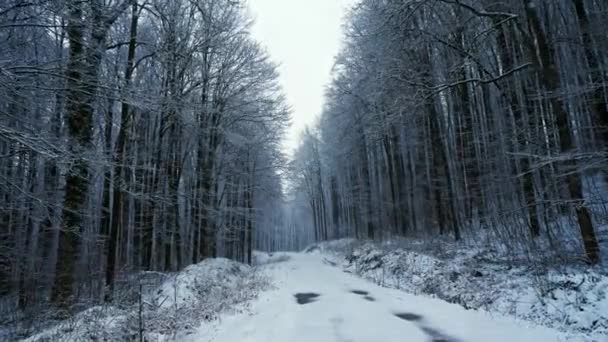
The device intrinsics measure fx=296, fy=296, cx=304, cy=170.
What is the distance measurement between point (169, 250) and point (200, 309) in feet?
32.4

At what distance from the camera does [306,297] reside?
7.71 metres

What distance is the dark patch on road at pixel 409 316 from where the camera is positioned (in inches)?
205

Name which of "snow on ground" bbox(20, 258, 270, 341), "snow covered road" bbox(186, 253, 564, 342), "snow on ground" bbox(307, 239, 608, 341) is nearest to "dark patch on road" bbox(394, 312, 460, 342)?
"snow covered road" bbox(186, 253, 564, 342)

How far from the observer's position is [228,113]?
1405cm

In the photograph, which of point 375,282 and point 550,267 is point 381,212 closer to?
point 375,282

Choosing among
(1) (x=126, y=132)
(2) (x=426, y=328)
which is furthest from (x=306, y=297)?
(1) (x=126, y=132)

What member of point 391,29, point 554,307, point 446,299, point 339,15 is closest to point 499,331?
point 554,307

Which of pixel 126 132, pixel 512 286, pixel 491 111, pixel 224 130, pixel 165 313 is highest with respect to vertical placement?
pixel 491 111

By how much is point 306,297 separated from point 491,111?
580 inches

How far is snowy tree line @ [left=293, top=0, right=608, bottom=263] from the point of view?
7047 mm

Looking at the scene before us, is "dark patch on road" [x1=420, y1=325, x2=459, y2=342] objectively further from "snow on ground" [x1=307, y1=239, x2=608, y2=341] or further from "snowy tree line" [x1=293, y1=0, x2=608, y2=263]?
"snowy tree line" [x1=293, y1=0, x2=608, y2=263]

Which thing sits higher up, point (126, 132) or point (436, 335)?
point (126, 132)

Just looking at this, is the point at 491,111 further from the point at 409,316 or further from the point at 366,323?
the point at 366,323

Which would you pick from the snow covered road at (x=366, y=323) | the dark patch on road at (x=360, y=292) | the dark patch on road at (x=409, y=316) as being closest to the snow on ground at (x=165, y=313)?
the snow covered road at (x=366, y=323)
